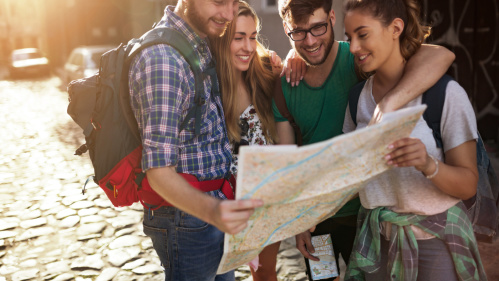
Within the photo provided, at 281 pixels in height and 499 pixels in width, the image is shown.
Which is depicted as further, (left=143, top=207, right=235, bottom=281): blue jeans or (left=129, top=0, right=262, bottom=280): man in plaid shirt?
(left=143, top=207, right=235, bottom=281): blue jeans

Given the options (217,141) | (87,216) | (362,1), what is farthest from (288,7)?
(87,216)

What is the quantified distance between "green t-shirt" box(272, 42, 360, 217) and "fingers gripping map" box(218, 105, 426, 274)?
3.26ft

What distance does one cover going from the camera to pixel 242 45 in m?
3.02

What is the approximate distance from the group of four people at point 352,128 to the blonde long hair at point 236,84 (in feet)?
0.50

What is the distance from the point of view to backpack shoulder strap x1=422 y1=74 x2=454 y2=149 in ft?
6.71

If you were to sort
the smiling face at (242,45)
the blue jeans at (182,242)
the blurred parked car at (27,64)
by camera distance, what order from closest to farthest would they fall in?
the blue jeans at (182,242) → the smiling face at (242,45) → the blurred parked car at (27,64)

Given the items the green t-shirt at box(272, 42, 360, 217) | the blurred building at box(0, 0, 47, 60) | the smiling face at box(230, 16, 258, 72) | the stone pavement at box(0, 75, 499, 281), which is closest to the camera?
the green t-shirt at box(272, 42, 360, 217)

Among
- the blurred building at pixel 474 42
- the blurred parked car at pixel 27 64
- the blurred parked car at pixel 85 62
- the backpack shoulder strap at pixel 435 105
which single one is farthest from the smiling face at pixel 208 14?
the blurred parked car at pixel 27 64

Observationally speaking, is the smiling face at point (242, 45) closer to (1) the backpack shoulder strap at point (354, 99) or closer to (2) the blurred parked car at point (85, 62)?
(1) the backpack shoulder strap at point (354, 99)

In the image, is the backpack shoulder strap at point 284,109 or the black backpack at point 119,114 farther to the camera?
the backpack shoulder strap at point 284,109

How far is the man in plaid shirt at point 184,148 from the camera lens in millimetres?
1848

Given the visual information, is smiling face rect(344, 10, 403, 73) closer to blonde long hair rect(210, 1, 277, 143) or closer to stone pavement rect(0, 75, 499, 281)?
blonde long hair rect(210, 1, 277, 143)

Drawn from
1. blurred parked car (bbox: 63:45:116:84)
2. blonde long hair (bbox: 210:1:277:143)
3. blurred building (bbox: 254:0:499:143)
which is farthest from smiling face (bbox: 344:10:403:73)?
blurred parked car (bbox: 63:45:116:84)

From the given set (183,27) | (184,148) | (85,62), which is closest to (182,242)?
(184,148)
